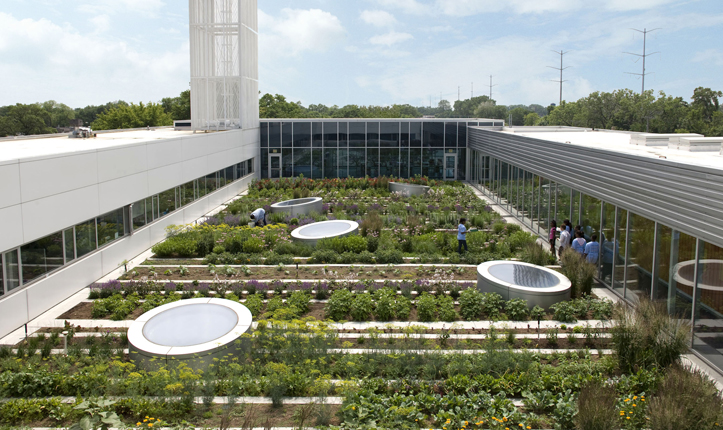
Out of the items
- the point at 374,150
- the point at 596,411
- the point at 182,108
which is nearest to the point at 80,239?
the point at 596,411

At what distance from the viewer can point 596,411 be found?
6.82m

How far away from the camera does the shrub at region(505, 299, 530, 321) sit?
11605mm

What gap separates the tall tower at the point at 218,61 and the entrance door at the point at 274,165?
515 centimetres

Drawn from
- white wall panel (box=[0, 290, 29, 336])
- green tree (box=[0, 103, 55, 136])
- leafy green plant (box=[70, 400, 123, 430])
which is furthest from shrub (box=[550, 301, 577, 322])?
green tree (box=[0, 103, 55, 136])

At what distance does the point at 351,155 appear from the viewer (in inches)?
1479

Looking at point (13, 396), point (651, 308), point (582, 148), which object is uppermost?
point (582, 148)

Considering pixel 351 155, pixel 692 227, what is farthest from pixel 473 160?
pixel 692 227

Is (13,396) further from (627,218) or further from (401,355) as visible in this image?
(627,218)

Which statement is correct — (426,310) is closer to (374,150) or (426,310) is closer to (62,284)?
(62,284)

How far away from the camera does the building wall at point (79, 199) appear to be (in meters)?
11.0

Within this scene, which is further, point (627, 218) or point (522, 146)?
point (522, 146)

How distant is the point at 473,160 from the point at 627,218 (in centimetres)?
2412

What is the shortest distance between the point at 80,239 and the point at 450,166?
27.2 meters

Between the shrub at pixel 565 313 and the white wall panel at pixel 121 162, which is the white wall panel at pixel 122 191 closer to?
the white wall panel at pixel 121 162
